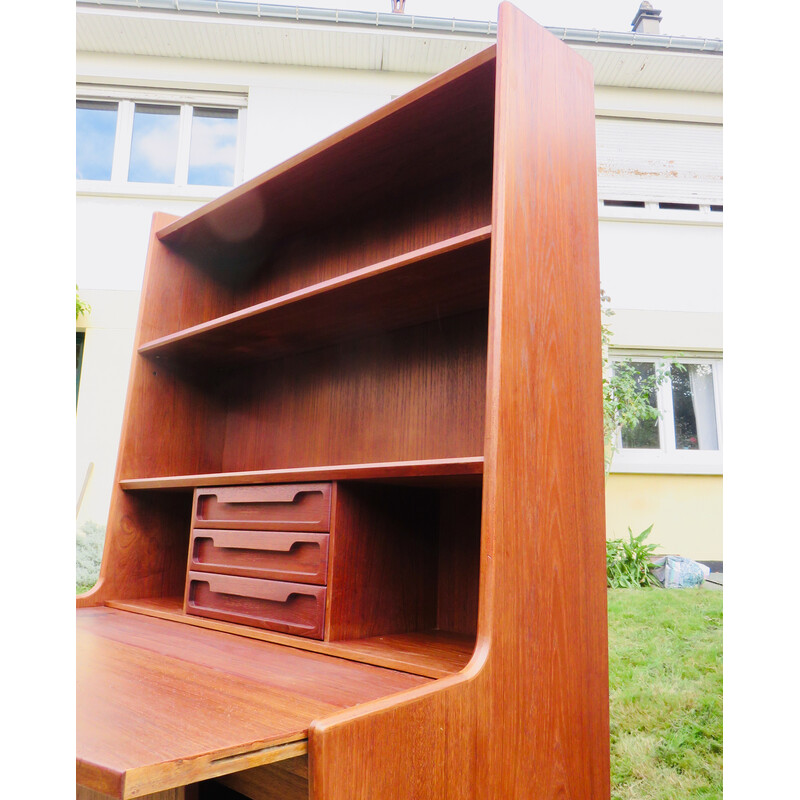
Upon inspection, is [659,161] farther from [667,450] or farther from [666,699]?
[666,699]

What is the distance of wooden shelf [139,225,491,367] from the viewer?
1.25 metres

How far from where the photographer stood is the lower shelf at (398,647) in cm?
107

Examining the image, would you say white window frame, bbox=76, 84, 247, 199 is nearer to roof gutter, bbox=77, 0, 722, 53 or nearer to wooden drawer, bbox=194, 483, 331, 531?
roof gutter, bbox=77, 0, 722, 53

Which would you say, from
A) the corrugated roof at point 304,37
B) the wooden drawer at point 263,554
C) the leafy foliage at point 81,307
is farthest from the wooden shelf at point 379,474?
the corrugated roof at point 304,37

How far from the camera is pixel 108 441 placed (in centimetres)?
361

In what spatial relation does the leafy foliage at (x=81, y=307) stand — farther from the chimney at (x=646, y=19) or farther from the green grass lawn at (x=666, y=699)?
the chimney at (x=646, y=19)

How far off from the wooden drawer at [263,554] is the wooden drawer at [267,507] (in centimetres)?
2

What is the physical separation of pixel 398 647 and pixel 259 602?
0.36m

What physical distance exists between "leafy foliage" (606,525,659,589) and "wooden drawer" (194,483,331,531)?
6.56 feet
